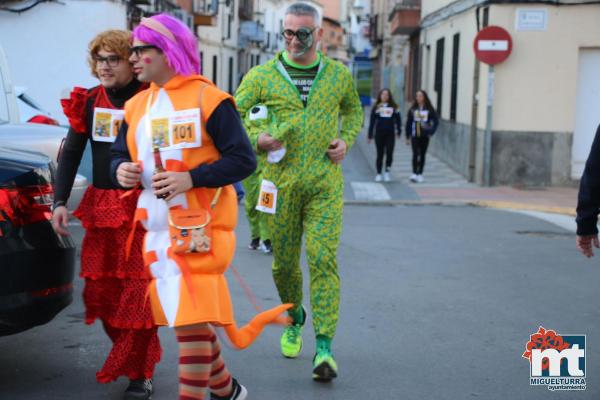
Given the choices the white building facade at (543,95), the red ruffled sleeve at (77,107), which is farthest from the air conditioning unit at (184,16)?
the red ruffled sleeve at (77,107)

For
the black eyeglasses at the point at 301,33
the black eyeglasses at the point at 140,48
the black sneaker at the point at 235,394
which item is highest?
the black eyeglasses at the point at 301,33

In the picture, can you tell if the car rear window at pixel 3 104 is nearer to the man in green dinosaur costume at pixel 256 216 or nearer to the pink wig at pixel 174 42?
A: the man in green dinosaur costume at pixel 256 216

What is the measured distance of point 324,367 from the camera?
16.4 feet

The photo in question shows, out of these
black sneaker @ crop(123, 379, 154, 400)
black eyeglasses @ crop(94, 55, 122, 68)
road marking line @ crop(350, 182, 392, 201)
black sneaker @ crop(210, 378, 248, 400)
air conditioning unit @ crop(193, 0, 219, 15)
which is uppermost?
air conditioning unit @ crop(193, 0, 219, 15)

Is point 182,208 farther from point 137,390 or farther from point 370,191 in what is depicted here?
point 370,191

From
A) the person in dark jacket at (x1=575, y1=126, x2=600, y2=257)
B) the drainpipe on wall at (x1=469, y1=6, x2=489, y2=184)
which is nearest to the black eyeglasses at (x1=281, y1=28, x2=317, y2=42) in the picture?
the person in dark jacket at (x1=575, y1=126, x2=600, y2=257)

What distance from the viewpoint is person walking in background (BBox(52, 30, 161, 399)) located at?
4586 millimetres

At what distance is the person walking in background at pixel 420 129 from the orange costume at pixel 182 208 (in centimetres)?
1391

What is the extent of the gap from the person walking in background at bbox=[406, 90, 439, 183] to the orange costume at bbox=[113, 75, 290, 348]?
45.6ft

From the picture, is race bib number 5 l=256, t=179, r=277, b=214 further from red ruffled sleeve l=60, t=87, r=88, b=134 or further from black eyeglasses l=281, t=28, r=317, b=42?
red ruffled sleeve l=60, t=87, r=88, b=134

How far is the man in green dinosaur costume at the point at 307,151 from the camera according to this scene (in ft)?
16.7

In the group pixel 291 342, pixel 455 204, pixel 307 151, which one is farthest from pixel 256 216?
pixel 455 204

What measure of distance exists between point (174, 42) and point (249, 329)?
1.21 meters

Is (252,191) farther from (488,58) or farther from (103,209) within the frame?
(488,58)
